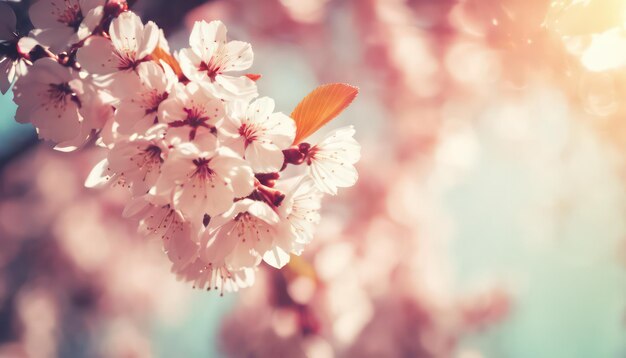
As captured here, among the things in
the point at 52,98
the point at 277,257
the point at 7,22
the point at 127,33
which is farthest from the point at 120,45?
the point at 277,257

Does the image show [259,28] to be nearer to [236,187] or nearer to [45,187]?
[45,187]

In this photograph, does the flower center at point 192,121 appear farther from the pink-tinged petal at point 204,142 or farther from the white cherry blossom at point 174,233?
the white cherry blossom at point 174,233

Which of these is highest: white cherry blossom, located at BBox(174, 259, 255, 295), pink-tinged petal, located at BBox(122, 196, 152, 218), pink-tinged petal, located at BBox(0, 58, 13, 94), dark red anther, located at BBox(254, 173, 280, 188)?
dark red anther, located at BBox(254, 173, 280, 188)

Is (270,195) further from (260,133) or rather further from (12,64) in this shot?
(12,64)

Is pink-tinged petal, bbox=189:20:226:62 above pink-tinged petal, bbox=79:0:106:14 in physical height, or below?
above

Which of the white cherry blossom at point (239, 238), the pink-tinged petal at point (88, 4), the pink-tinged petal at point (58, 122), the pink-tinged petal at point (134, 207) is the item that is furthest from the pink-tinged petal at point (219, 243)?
the pink-tinged petal at point (88, 4)

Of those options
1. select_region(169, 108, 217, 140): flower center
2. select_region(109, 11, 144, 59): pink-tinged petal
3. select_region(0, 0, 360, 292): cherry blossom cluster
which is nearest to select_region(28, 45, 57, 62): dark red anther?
select_region(0, 0, 360, 292): cherry blossom cluster

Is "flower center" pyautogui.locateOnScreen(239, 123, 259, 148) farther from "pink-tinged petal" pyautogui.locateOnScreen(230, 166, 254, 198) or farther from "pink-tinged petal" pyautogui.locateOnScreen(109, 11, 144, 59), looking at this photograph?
"pink-tinged petal" pyautogui.locateOnScreen(109, 11, 144, 59)
